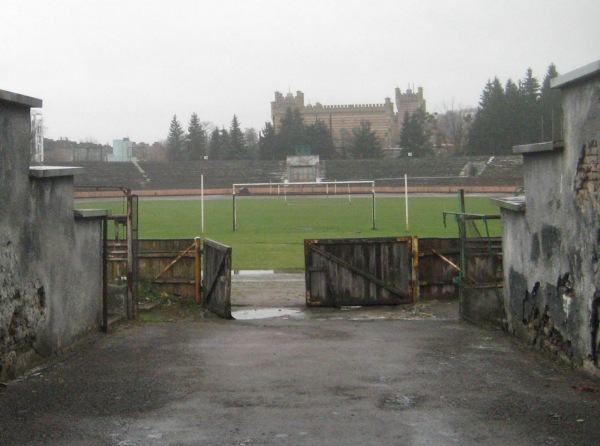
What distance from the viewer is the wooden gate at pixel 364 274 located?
17922 mm

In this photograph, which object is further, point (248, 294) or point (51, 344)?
point (248, 294)

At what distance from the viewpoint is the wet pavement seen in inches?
277

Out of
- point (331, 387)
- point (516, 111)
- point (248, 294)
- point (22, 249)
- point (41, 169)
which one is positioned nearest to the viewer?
point (331, 387)

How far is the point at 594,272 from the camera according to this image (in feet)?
29.9

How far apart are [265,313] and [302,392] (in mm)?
8560

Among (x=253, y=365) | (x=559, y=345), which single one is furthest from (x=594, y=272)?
(x=253, y=365)

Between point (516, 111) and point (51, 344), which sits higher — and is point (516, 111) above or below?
above

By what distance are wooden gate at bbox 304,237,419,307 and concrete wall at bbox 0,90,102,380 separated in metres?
6.40

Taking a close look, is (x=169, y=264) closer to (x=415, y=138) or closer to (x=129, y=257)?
(x=129, y=257)

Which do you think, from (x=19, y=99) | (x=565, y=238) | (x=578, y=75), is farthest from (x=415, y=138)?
(x=19, y=99)

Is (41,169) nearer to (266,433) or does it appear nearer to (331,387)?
(331,387)

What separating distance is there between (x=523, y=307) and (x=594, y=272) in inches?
120

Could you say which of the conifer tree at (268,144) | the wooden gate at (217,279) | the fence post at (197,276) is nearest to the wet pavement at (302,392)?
the wooden gate at (217,279)

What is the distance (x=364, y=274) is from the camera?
1795 cm
